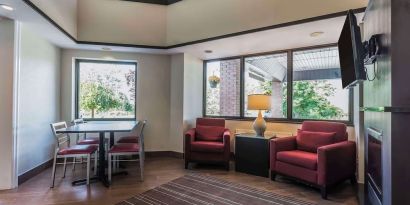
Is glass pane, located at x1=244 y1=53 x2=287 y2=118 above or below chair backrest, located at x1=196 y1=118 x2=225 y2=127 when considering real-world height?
above

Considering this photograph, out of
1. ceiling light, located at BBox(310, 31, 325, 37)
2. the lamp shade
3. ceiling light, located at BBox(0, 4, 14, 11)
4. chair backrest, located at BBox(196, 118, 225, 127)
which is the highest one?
ceiling light, located at BBox(0, 4, 14, 11)

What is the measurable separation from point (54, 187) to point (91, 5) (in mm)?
3124

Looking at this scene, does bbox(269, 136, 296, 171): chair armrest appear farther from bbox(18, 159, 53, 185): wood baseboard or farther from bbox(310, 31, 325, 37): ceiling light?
bbox(18, 159, 53, 185): wood baseboard

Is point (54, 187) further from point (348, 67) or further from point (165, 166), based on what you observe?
point (348, 67)

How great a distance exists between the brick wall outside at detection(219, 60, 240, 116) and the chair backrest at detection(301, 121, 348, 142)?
1.60 m

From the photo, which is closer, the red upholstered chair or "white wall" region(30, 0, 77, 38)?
the red upholstered chair

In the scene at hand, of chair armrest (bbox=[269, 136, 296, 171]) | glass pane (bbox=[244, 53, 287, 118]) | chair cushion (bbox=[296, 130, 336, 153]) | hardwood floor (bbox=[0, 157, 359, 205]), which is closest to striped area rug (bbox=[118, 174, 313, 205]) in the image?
hardwood floor (bbox=[0, 157, 359, 205])

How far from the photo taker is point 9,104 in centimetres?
309

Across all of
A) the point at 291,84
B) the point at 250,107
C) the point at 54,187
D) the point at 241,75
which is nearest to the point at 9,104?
the point at 54,187

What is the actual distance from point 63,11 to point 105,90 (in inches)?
70.0

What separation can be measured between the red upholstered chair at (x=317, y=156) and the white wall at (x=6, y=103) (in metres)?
3.63

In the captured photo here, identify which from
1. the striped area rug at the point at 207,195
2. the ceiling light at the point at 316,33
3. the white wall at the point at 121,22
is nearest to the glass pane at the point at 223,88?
the white wall at the point at 121,22

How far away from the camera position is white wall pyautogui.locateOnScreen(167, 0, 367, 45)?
3006mm

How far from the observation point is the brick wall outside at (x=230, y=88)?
4.98 metres
